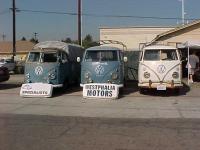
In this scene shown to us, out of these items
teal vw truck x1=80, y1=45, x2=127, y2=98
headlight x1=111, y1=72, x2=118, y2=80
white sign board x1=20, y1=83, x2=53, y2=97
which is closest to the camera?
teal vw truck x1=80, y1=45, x2=127, y2=98

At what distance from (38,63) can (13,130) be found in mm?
9968

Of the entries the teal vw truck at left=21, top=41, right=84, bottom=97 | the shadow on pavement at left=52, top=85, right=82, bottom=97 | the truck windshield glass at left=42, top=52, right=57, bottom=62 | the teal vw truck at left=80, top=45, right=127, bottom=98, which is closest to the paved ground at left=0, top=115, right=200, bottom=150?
the teal vw truck at left=80, top=45, right=127, bottom=98

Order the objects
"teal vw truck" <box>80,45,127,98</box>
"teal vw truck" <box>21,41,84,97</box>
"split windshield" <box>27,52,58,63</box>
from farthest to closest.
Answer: "split windshield" <box>27,52,58,63</box>, "teal vw truck" <box>21,41,84,97</box>, "teal vw truck" <box>80,45,127,98</box>

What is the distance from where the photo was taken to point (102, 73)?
68.1 ft

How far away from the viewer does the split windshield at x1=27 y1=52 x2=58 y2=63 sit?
21.9m

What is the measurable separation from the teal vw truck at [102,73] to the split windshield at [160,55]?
126 centimetres

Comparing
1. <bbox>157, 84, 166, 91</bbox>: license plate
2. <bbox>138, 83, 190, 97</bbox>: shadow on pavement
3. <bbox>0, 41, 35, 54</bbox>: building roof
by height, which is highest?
<bbox>0, 41, 35, 54</bbox>: building roof

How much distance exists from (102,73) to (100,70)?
16 cm

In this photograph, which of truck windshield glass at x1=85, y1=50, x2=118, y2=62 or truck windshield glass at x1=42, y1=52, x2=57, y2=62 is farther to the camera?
truck windshield glass at x1=42, y1=52, x2=57, y2=62

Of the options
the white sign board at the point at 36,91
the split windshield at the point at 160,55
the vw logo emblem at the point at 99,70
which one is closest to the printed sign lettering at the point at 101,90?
the vw logo emblem at the point at 99,70

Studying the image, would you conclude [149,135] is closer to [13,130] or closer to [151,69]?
[13,130]

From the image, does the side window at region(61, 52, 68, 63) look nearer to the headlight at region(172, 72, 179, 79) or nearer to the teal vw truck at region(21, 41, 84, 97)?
the teal vw truck at region(21, 41, 84, 97)

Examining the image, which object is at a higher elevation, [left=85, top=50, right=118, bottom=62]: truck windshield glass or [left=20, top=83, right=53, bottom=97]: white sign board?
[left=85, top=50, right=118, bottom=62]: truck windshield glass

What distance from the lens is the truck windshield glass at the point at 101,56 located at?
2142 cm
